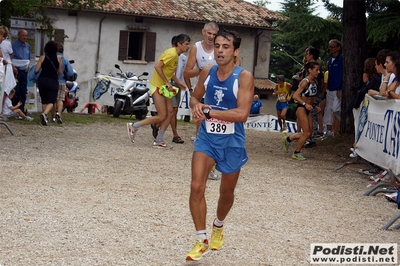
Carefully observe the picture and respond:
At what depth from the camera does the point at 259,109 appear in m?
32.1

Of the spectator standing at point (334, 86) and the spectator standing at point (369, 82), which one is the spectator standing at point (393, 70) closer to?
the spectator standing at point (369, 82)

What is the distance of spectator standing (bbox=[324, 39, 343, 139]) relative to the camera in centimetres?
1820

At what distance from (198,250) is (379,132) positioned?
5.75 metres

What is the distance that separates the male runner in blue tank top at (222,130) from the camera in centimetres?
661

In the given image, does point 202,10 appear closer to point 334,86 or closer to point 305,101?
point 334,86

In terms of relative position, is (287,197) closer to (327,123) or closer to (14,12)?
(327,123)

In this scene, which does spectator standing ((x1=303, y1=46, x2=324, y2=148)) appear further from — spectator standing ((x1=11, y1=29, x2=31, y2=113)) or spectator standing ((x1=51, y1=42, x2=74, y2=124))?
spectator standing ((x1=11, y1=29, x2=31, y2=113))

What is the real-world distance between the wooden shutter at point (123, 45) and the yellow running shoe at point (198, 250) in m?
39.4

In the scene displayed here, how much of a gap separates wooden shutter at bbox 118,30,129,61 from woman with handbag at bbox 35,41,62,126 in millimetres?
27542

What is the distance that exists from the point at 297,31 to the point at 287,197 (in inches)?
583

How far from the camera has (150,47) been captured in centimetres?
4612

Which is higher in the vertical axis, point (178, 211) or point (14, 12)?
point (14, 12)

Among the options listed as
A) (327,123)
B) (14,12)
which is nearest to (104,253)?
(327,123)

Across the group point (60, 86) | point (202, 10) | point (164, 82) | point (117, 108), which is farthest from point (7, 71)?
point (202, 10)
